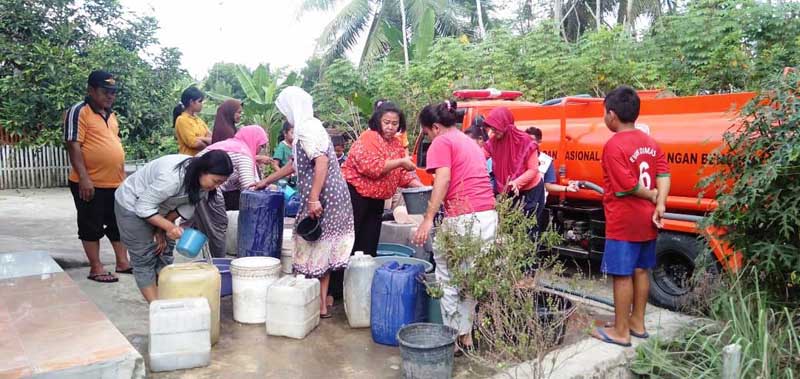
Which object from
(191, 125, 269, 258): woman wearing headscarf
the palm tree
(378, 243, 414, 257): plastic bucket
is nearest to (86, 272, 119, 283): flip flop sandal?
(191, 125, 269, 258): woman wearing headscarf

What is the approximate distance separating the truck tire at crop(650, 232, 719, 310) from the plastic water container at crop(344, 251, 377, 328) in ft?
8.02

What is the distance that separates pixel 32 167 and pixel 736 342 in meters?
15.1

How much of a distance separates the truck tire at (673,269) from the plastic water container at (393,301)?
2186 mm

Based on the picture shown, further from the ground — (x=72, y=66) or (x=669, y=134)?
(x=72, y=66)

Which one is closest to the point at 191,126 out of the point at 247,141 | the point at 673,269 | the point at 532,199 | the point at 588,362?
the point at 247,141

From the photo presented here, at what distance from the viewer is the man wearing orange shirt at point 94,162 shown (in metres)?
4.68

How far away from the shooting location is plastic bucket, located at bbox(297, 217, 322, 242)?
4.20 metres

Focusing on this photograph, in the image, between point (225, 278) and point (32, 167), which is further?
point (32, 167)

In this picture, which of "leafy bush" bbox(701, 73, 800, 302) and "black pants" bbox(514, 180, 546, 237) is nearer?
"leafy bush" bbox(701, 73, 800, 302)

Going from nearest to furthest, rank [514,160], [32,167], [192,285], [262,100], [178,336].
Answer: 1. [178,336]
2. [192,285]
3. [514,160]
4. [32,167]
5. [262,100]

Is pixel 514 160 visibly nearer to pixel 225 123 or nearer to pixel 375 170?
pixel 375 170

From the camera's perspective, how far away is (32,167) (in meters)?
13.8

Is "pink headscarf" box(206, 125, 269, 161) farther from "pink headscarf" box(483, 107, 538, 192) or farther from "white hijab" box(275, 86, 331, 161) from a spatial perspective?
"pink headscarf" box(483, 107, 538, 192)

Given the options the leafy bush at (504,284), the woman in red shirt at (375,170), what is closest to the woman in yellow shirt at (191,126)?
the woman in red shirt at (375,170)
